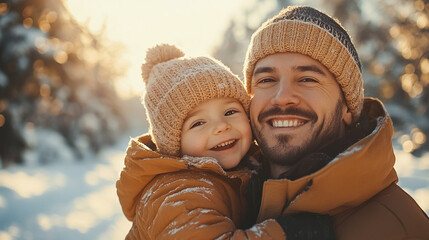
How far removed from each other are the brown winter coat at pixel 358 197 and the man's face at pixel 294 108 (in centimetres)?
53

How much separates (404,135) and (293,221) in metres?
13.0

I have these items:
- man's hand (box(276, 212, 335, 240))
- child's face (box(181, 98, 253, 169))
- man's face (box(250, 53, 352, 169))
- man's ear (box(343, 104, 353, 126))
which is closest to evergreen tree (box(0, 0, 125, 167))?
child's face (box(181, 98, 253, 169))

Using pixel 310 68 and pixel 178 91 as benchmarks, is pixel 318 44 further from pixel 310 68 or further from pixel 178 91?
pixel 178 91

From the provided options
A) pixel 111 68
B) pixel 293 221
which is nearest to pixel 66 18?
pixel 293 221

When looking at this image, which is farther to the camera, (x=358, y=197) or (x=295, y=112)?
(x=295, y=112)

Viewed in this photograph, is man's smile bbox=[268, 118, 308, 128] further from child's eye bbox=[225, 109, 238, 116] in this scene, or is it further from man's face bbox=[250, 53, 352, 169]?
child's eye bbox=[225, 109, 238, 116]

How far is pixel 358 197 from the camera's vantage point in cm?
175

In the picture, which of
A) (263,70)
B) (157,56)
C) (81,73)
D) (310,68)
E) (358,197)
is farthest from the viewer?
(81,73)

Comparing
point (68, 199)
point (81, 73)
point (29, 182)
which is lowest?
point (68, 199)

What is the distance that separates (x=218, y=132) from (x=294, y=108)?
0.56 m

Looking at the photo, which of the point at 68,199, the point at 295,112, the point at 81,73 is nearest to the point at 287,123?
the point at 295,112

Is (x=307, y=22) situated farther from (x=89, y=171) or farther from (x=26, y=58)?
(x=89, y=171)

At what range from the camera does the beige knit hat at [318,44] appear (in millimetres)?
2400

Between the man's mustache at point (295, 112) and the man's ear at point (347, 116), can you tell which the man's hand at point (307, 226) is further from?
the man's ear at point (347, 116)
